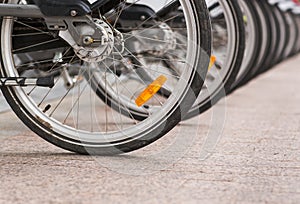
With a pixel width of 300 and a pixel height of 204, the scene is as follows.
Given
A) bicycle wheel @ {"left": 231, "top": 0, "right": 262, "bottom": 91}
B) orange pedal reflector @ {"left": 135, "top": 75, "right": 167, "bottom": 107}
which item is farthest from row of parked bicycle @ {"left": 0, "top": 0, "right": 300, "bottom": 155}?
bicycle wheel @ {"left": 231, "top": 0, "right": 262, "bottom": 91}

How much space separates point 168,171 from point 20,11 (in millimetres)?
700

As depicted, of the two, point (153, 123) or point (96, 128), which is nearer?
point (153, 123)

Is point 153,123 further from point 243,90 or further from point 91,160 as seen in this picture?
point 243,90

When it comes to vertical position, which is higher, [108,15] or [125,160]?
[108,15]

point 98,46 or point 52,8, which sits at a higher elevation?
point 52,8

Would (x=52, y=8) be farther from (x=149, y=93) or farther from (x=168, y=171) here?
(x=168, y=171)

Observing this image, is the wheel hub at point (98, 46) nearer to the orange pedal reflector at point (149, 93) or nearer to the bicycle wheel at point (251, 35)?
the orange pedal reflector at point (149, 93)

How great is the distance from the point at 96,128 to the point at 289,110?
1264 millimetres

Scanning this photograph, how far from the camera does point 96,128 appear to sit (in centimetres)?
283

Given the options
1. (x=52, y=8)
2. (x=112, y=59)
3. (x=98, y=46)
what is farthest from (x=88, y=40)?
(x=112, y=59)

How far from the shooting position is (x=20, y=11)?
2133 mm

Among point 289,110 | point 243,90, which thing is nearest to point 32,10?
point 289,110

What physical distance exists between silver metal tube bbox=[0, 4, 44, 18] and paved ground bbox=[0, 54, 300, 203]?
1.54 ft

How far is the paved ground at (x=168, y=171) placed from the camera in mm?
1743
